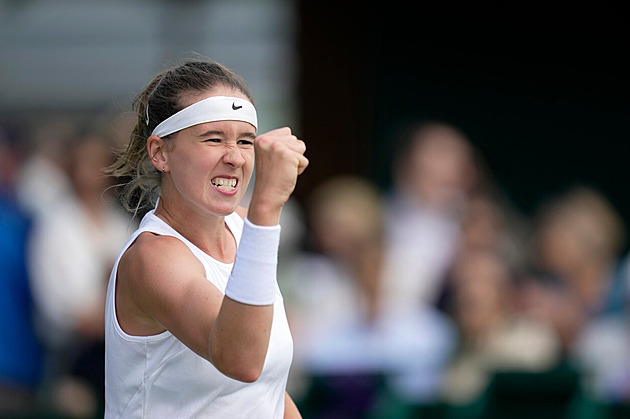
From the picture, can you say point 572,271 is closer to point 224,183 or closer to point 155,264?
point 224,183

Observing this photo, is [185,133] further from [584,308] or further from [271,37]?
[271,37]

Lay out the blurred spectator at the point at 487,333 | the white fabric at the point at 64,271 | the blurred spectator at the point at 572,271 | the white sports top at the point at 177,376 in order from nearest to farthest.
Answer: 1. the white sports top at the point at 177,376
2. the white fabric at the point at 64,271
3. the blurred spectator at the point at 487,333
4. the blurred spectator at the point at 572,271

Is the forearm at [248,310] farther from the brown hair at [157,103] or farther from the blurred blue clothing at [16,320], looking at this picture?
the blurred blue clothing at [16,320]

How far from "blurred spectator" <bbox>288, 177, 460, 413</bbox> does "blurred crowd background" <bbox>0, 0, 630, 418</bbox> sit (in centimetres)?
1

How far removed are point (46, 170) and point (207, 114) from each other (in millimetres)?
4480

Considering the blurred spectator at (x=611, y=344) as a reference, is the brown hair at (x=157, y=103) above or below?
above

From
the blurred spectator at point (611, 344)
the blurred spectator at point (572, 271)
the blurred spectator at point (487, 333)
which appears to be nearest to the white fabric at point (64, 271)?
the blurred spectator at point (487, 333)

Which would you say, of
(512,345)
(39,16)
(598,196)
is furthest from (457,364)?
(39,16)

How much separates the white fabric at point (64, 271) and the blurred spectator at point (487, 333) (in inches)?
74.1

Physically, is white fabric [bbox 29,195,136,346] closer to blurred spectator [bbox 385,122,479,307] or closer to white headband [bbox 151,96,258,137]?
blurred spectator [bbox 385,122,479,307]

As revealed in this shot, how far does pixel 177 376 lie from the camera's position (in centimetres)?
237

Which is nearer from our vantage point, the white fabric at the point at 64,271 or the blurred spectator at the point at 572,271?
the white fabric at the point at 64,271

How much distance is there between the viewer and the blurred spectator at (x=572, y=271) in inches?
234

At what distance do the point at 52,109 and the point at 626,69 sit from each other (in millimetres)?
4173
